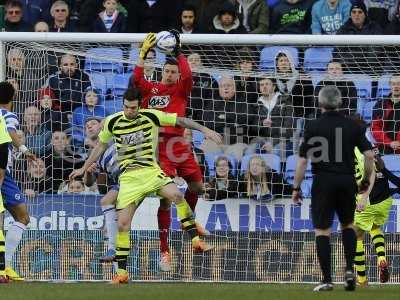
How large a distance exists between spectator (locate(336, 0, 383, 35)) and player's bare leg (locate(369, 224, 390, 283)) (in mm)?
3654

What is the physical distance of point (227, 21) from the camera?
19766mm

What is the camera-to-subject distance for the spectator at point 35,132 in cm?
1758

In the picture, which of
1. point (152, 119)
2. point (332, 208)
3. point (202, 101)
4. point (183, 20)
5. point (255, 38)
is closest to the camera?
point (332, 208)

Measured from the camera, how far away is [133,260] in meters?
17.7

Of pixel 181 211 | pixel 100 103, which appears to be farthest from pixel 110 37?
pixel 181 211

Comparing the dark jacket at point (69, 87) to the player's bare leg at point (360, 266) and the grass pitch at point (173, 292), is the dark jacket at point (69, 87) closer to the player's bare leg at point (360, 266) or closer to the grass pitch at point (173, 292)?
the grass pitch at point (173, 292)

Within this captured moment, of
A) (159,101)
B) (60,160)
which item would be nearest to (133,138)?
(159,101)

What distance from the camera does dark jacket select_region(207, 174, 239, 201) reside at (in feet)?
57.9

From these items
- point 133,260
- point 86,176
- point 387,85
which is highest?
point 387,85

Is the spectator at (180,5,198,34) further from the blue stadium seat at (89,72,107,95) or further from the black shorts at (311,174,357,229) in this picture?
the black shorts at (311,174,357,229)

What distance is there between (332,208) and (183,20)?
6.99 m

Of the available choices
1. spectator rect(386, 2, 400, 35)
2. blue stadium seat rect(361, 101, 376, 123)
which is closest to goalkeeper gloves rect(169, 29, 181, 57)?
blue stadium seat rect(361, 101, 376, 123)

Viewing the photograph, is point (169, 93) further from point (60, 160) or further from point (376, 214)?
point (376, 214)

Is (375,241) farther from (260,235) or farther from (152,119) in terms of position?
(152,119)
